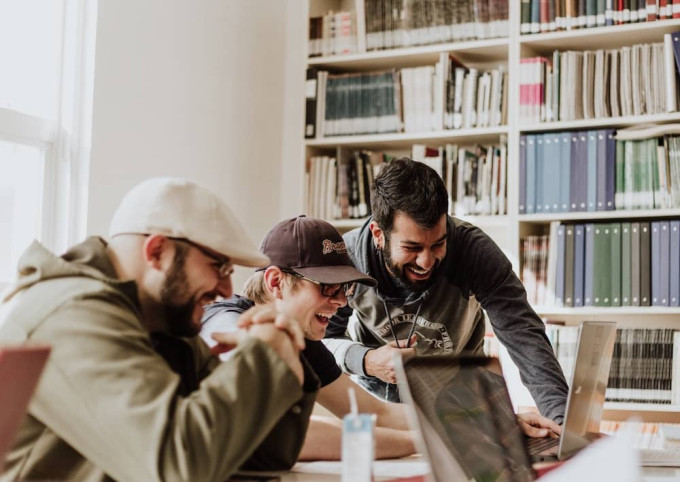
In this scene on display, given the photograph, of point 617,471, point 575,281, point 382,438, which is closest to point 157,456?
point 617,471

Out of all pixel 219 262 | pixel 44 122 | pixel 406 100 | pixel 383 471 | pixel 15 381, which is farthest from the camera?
pixel 406 100

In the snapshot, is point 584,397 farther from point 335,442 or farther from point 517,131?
point 517,131

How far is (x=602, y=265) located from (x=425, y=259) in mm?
1470

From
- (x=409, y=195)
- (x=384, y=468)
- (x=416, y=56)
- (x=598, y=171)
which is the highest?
(x=416, y=56)

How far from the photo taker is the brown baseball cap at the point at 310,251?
2.02m

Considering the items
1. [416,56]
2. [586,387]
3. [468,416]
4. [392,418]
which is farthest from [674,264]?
[468,416]

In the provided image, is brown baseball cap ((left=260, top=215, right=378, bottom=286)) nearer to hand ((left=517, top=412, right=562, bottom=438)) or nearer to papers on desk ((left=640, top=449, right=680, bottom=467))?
hand ((left=517, top=412, right=562, bottom=438))

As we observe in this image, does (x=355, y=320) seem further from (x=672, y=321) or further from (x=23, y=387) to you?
(x=23, y=387)

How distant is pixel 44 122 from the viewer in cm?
296

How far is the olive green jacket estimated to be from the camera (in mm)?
1079

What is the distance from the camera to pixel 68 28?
9.92 feet

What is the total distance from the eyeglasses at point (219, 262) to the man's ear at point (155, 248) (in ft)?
0.05

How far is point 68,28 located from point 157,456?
2312 millimetres

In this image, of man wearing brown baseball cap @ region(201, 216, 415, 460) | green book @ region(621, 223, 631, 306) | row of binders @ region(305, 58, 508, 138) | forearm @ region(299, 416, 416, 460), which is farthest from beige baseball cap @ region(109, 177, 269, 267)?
row of binders @ region(305, 58, 508, 138)
